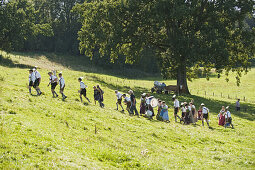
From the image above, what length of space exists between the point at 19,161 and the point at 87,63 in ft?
254

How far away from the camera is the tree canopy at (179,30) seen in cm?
3809

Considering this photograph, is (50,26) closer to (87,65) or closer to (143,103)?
(87,65)

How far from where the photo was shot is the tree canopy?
38.1m

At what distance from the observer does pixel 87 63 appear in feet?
283

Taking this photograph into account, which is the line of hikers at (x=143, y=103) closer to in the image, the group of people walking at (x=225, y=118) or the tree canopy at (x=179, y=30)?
the group of people walking at (x=225, y=118)

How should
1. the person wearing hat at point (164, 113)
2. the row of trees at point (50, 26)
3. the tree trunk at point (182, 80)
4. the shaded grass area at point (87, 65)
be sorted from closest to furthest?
the person wearing hat at point (164, 113) → the tree trunk at point (182, 80) → the row of trees at point (50, 26) → the shaded grass area at point (87, 65)

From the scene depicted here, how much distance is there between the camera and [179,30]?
4022 cm

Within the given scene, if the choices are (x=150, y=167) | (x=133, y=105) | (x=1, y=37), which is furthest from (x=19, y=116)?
(x=1, y=37)

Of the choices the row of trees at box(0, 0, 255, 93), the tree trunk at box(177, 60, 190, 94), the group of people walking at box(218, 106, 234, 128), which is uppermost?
the row of trees at box(0, 0, 255, 93)

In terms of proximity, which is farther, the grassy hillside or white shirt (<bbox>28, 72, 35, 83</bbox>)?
white shirt (<bbox>28, 72, 35, 83</bbox>)

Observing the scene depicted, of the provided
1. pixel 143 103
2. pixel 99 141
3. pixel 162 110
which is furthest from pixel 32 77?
pixel 162 110

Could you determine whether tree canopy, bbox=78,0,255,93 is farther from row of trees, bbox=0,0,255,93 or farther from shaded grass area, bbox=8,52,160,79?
shaded grass area, bbox=8,52,160,79

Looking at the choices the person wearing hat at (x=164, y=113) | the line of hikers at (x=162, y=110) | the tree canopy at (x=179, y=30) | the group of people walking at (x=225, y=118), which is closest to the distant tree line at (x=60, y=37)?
the tree canopy at (x=179, y=30)

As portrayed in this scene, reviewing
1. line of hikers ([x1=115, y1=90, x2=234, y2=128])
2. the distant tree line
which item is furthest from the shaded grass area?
line of hikers ([x1=115, y1=90, x2=234, y2=128])
